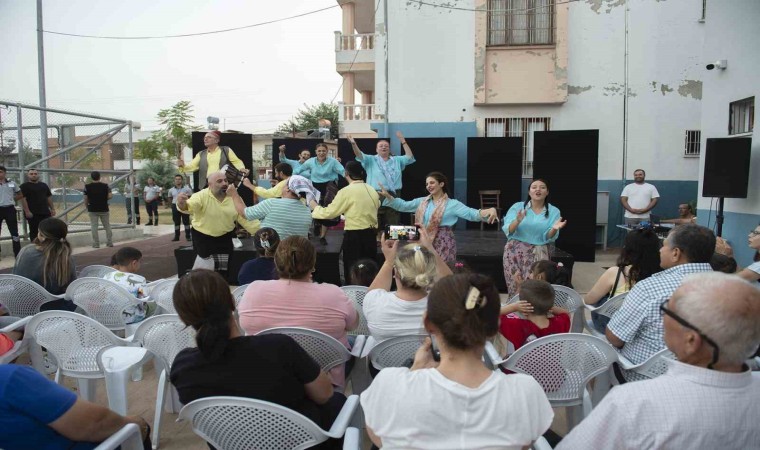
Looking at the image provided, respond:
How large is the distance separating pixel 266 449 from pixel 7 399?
2.54ft

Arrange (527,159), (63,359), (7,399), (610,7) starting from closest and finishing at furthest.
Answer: (7,399)
(63,359)
(610,7)
(527,159)

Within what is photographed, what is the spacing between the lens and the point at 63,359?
2703mm

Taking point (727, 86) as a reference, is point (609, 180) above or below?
below

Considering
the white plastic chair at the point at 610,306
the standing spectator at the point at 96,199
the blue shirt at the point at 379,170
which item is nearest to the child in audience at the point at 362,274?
the white plastic chair at the point at 610,306

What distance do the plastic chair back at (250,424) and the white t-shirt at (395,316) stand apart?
0.79m

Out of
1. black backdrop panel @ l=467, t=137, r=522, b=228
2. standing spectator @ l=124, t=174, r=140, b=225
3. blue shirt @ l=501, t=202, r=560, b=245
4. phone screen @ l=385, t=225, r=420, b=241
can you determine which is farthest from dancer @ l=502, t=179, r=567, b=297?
standing spectator @ l=124, t=174, r=140, b=225

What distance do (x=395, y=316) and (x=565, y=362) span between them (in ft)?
2.55

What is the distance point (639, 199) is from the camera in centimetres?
914

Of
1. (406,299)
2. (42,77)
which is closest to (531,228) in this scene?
(406,299)

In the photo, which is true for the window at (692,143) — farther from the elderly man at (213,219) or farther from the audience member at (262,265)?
the audience member at (262,265)

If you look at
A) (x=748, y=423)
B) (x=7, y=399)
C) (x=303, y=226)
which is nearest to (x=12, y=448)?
(x=7, y=399)

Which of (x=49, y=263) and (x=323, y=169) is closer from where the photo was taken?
(x=49, y=263)

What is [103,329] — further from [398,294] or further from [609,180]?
[609,180]

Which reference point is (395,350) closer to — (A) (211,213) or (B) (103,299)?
(B) (103,299)
